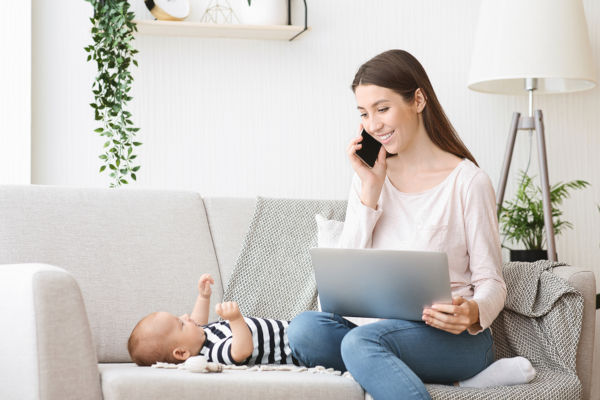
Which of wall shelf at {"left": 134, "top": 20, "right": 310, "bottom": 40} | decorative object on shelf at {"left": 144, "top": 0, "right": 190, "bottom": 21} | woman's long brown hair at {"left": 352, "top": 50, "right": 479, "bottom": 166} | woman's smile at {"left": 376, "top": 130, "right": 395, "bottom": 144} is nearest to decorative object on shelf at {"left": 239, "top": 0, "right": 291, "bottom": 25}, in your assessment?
wall shelf at {"left": 134, "top": 20, "right": 310, "bottom": 40}

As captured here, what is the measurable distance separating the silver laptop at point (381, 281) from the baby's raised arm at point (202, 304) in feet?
1.31

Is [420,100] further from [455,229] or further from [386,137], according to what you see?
[455,229]

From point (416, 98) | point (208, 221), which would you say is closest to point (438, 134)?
point (416, 98)

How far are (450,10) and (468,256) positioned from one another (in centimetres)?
167

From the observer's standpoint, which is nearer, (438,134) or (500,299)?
(500,299)

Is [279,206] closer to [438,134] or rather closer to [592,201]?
[438,134]

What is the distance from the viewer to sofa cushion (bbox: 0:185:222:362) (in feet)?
6.72

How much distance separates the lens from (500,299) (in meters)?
1.80

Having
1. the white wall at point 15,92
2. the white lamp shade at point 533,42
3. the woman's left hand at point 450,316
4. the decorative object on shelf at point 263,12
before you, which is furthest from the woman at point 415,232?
the white wall at point 15,92

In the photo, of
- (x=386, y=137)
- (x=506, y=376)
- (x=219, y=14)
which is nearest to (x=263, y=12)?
(x=219, y=14)

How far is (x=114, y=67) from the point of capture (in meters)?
2.76

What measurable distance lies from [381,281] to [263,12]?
163 cm

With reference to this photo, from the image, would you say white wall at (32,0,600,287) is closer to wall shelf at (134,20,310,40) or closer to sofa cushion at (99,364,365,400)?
wall shelf at (134,20,310,40)

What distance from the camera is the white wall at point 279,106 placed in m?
2.89
